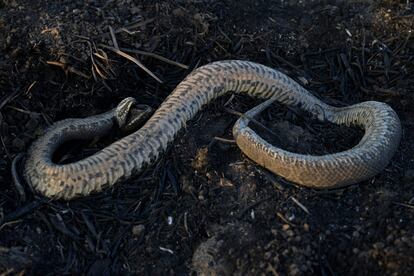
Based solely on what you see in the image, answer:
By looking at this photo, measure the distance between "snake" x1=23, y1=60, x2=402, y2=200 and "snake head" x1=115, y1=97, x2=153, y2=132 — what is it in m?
0.01

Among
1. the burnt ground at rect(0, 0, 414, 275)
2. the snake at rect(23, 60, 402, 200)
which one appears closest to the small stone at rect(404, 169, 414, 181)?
the burnt ground at rect(0, 0, 414, 275)

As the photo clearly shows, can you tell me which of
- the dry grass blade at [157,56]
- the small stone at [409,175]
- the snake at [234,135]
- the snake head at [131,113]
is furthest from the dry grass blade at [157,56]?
the small stone at [409,175]

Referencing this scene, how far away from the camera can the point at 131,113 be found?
6.06m

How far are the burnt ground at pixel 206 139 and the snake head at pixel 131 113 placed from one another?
278mm

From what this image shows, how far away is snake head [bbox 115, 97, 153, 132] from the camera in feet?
19.8

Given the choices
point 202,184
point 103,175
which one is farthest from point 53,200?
point 202,184

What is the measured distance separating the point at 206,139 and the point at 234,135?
0.30m

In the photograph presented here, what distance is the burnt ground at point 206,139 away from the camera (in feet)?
16.1

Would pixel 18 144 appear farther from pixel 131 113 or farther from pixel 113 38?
pixel 113 38

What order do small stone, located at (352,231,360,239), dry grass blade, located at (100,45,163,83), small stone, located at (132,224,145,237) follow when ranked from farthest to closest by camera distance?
1. dry grass blade, located at (100,45,163,83)
2. small stone, located at (132,224,145,237)
3. small stone, located at (352,231,360,239)

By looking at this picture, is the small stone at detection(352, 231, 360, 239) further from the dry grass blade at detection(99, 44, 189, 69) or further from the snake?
the dry grass blade at detection(99, 44, 189, 69)

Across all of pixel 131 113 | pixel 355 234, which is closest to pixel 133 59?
pixel 131 113

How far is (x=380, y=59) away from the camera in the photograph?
665cm

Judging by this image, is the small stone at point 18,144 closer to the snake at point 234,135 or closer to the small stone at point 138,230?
the snake at point 234,135
